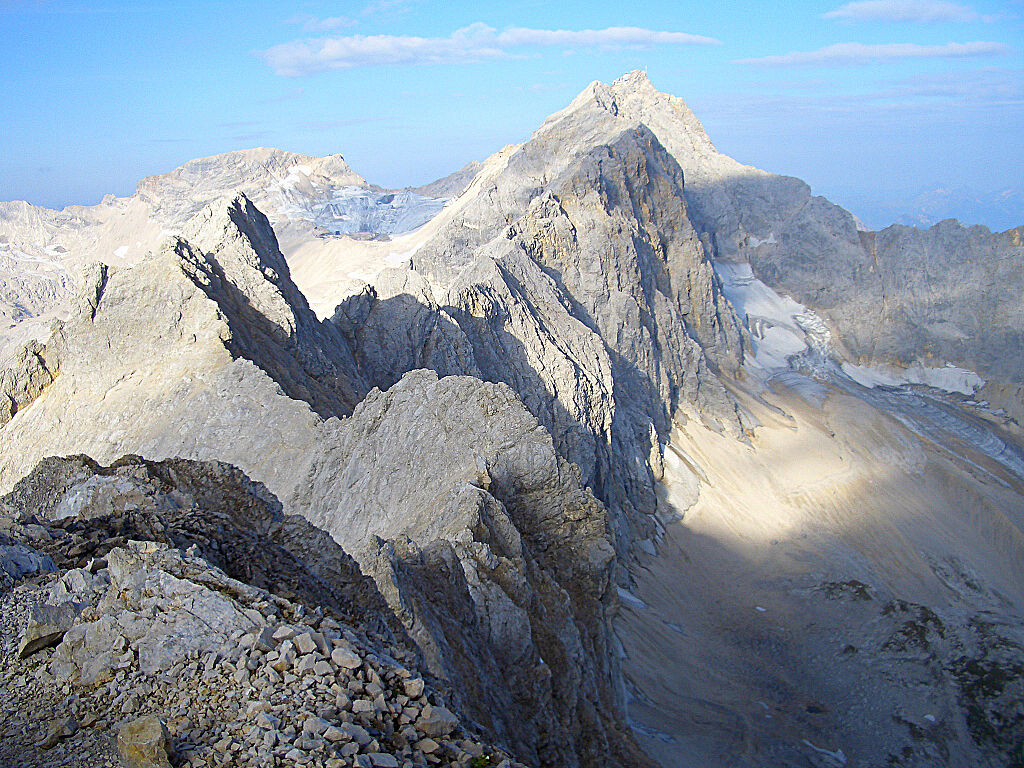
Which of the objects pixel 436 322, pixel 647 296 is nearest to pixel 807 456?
pixel 647 296

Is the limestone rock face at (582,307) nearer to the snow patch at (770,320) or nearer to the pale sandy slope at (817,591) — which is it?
the pale sandy slope at (817,591)

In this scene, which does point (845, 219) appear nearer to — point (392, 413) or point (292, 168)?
point (392, 413)

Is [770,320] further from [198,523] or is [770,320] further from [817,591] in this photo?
[198,523]

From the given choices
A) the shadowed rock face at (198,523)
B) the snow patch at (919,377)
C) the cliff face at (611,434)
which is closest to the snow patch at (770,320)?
the cliff face at (611,434)

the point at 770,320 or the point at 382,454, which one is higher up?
the point at 382,454

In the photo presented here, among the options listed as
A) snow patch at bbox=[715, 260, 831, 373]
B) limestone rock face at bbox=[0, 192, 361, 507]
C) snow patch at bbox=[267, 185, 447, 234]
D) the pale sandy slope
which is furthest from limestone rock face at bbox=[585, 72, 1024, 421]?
limestone rock face at bbox=[0, 192, 361, 507]

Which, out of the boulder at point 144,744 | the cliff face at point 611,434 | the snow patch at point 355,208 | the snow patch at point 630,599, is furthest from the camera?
the snow patch at point 355,208

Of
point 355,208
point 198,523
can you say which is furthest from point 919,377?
point 355,208
